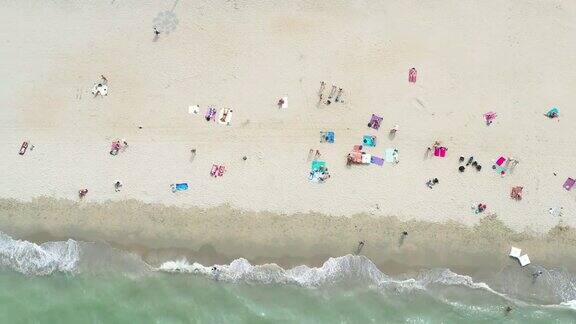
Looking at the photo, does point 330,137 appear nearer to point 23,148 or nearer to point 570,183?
point 570,183

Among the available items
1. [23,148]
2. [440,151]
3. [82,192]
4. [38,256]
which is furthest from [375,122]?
[38,256]

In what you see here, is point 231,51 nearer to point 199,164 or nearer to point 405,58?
point 199,164

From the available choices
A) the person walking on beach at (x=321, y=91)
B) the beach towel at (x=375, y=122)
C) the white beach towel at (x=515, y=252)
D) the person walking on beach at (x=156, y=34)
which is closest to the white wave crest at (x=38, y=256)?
the person walking on beach at (x=156, y=34)

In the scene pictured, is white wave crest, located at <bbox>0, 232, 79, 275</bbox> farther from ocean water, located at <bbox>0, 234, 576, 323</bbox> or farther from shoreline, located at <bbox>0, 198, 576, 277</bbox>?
shoreline, located at <bbox>0, 198, 576, 277</bbox>

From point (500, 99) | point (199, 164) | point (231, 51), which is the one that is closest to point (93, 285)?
point (199, 164)

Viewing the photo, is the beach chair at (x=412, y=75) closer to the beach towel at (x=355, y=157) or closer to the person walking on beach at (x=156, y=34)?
the beach towel at (x=355, y=157)

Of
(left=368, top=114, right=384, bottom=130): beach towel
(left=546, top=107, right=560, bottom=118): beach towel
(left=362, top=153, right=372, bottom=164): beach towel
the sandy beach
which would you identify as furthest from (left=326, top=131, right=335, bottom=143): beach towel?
(left=546, top=107, right=560, bottom=118): beach towel

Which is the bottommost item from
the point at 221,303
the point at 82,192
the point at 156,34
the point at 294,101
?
the point at 221,303

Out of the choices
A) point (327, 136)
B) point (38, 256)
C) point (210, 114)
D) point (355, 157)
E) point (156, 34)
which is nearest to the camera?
point (355, 157)
